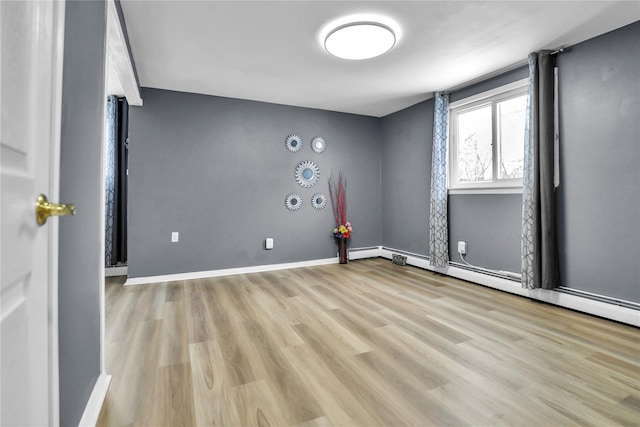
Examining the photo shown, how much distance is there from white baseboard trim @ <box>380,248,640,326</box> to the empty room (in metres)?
0.02

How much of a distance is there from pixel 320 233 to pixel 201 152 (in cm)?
190

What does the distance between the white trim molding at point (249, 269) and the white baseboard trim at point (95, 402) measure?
208cm

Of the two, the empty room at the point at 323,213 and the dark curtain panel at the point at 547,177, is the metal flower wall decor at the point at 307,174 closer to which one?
the empty room at the point at 323,213

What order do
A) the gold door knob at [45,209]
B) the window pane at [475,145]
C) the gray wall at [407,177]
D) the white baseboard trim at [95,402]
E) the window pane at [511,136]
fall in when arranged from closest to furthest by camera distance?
the gold door knob at [45,209] < the white baseboard trim at [95,402] < the window pane at [511,136] < the window pane at [475,145] < the gray wall at [407,177]

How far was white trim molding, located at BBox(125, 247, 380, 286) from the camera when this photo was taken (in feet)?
11.3

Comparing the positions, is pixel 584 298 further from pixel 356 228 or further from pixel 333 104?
pixel 333 104

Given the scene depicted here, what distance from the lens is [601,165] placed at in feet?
7.81

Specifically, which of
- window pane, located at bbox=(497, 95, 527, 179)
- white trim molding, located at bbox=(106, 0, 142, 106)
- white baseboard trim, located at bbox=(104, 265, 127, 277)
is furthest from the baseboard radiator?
white baseboard trim, located at bbox=(104, 265, 127, 277)

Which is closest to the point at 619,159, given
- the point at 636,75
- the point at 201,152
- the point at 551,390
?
the point at 636,75

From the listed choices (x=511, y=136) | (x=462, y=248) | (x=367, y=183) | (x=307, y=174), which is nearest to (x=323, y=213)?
(x=307, y=174)

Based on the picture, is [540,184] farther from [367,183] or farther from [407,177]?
[367,183]

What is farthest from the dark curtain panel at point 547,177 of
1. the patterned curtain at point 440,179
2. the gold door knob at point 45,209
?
the gold door knob at point 45,209

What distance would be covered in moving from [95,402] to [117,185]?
10.3 feet

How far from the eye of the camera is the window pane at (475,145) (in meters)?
3.35
